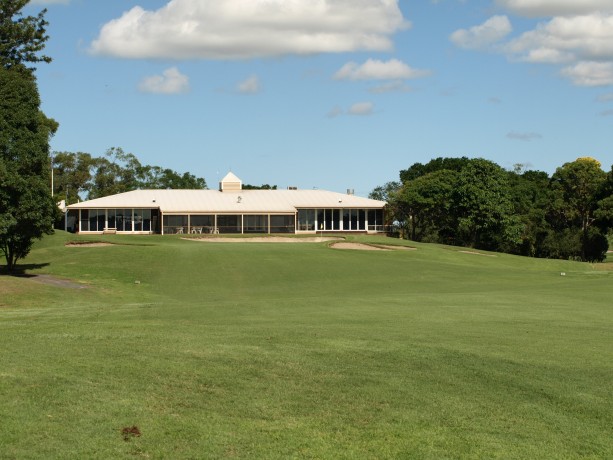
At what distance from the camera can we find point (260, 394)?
10867 millimetres

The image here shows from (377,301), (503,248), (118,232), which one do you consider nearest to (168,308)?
(377,301)

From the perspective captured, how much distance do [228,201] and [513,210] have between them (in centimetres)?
3014

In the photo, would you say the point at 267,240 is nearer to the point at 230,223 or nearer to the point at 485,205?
the point at 230,223

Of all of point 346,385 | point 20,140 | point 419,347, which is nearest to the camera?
point 346,385

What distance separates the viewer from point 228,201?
8788 cm

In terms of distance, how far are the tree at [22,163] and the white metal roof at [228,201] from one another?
139 feet

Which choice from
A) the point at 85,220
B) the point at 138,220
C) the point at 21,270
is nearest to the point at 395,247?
the point at 138,220

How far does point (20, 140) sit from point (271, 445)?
107 ft

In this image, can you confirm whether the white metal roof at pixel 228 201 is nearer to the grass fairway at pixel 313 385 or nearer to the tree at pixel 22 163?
the tree at pixel 22 163

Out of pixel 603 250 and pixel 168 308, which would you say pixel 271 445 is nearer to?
pixel 168 308

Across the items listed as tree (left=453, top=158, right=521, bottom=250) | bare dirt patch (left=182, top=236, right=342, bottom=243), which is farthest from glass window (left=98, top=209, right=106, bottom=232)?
tree (left=453, top=158, right=521, bottom=250)

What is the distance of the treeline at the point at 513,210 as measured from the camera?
8075cm

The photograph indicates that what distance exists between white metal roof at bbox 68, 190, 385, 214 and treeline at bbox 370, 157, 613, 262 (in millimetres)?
6436

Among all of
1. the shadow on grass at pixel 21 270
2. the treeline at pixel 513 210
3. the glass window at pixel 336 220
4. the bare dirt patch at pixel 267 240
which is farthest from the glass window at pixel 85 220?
the shadow on grass at pixel 21 270
